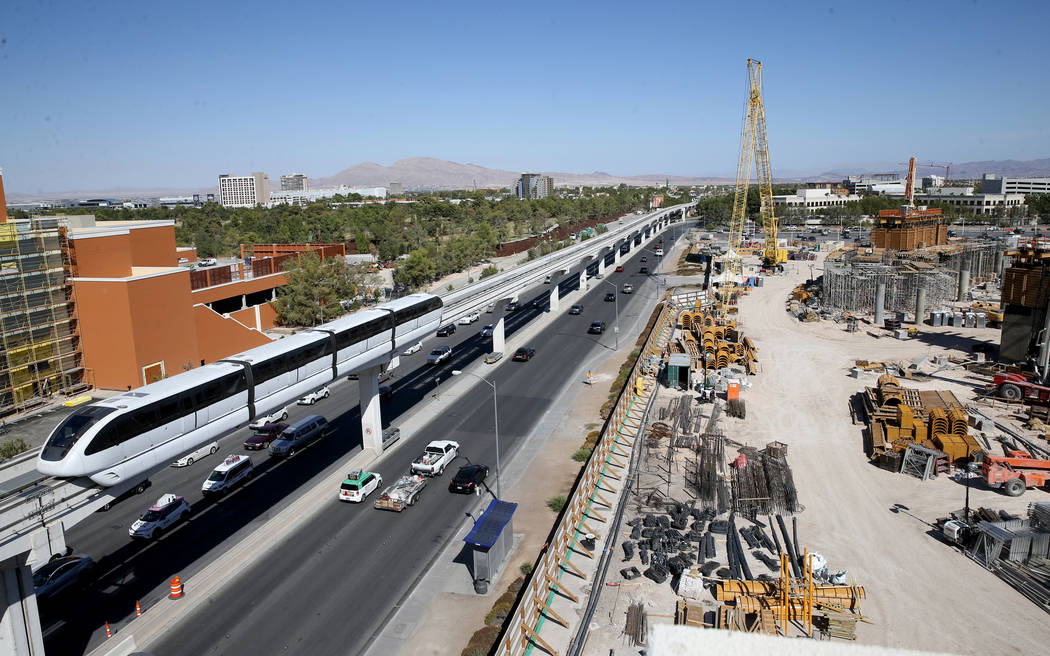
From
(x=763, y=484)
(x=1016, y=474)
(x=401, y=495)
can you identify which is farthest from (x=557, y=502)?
(x=1016, y=474)

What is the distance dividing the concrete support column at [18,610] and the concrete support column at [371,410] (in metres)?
16.4

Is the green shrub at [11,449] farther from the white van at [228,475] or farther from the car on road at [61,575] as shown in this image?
the white van at [228,475]

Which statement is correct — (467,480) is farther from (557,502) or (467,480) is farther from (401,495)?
(557,502)

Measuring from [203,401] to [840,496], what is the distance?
25081mm

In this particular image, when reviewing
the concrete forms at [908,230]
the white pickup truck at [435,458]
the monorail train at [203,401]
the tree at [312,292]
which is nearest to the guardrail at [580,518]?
the white pickup truck at [435,458]

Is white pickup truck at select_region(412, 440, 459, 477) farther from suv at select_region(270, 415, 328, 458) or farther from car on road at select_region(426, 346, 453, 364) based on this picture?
car on road at select_region(426, 346, 453, 364)

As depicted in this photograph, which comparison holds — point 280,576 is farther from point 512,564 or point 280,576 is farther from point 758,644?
point 758,644

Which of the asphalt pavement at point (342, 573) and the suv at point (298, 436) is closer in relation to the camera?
Answer: the asphalt pavement at point (342, 573)

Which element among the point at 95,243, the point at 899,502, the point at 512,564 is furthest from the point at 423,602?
the point at 95,243

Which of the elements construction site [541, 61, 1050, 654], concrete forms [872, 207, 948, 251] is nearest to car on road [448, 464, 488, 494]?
construction site [541, 61, 1050, 654]

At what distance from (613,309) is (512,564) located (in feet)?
167

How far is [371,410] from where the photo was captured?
105 feet

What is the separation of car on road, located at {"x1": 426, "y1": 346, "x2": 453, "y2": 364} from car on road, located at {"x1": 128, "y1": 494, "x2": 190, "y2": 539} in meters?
23.7

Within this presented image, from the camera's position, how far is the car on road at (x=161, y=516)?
2484 cm
